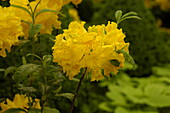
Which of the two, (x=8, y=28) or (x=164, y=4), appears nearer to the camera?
(x=8, y=28)

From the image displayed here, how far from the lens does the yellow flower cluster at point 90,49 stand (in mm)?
1172

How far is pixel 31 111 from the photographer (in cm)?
142

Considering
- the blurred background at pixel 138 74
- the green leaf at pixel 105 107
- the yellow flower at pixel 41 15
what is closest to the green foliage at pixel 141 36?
the blurred background at pixel 138 74

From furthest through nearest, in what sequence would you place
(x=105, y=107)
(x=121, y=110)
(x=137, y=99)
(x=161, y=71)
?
(x=161, y=71), (x=105, y=107), (x=137, y=99), (x=121, y=110)

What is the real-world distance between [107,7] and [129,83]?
3.90ft

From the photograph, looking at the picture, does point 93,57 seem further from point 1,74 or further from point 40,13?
point 1,74

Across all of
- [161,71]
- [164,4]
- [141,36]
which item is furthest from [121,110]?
[164,4]

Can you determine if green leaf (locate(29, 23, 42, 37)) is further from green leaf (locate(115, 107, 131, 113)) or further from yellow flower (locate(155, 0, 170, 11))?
yellow flower (locate(155, 0, 170, 11))

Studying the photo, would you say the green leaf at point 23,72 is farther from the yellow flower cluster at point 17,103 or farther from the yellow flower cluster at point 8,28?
the yellow flower cluster at point 17,103

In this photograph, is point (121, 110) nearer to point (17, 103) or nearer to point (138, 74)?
point (138, 74)

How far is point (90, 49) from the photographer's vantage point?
1184 millimetres

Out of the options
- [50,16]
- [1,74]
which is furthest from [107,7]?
[50,16]

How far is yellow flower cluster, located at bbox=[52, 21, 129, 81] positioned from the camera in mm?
1172

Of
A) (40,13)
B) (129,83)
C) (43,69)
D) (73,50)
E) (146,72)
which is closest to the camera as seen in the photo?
(73,50)
